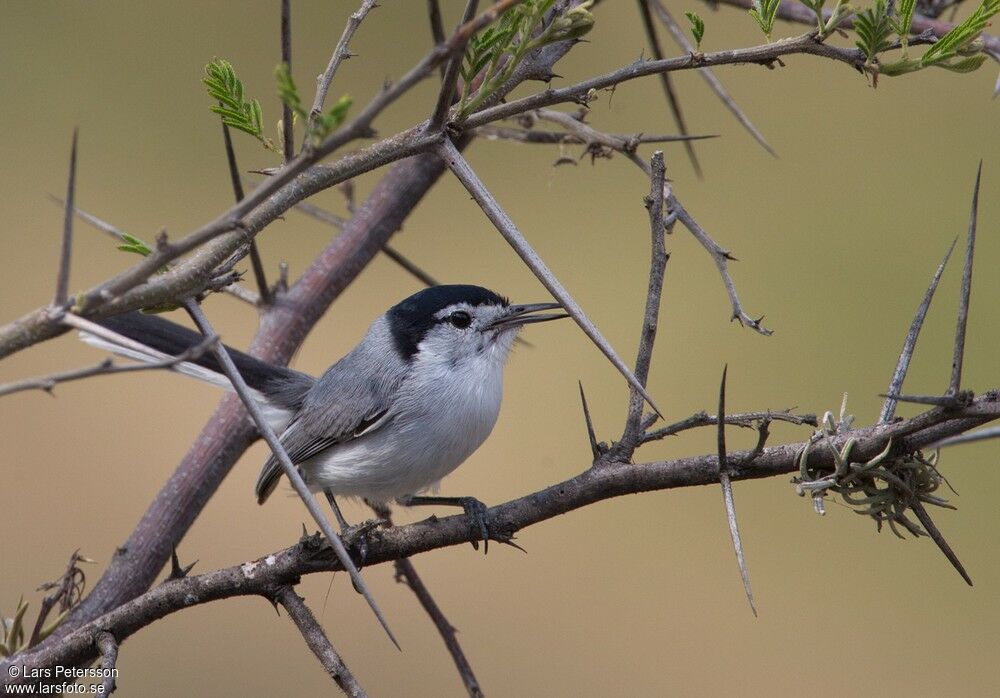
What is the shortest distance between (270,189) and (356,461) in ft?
5.03

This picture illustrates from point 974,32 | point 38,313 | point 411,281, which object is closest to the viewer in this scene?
point 38,313

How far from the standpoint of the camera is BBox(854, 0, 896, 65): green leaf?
0.95m

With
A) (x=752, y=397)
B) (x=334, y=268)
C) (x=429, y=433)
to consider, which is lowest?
(x=429, y=433)

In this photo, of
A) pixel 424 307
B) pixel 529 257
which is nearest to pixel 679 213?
pixel 529 257

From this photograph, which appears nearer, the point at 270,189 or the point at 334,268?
the point at 270,189

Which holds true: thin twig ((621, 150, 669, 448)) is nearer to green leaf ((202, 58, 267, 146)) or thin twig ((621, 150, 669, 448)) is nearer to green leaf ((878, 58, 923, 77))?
green leaf ((878, 58, 923, 77))

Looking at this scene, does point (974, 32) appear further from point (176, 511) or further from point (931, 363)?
point (931, 363)

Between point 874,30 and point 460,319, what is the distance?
56.9 inches

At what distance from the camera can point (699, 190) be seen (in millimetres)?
5469

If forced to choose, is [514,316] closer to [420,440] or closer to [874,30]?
[420,440]

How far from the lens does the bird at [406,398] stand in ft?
7.16

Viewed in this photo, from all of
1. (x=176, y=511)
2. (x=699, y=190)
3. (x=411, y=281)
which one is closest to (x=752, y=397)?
(x=699, y=190)

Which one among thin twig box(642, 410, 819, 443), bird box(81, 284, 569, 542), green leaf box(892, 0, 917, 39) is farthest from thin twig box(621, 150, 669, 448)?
bird box(81, 284, 569, 542)

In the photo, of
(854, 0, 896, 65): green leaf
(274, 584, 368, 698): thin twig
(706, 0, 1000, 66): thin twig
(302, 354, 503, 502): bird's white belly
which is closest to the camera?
(854, 0, 896, 65): green leaf
